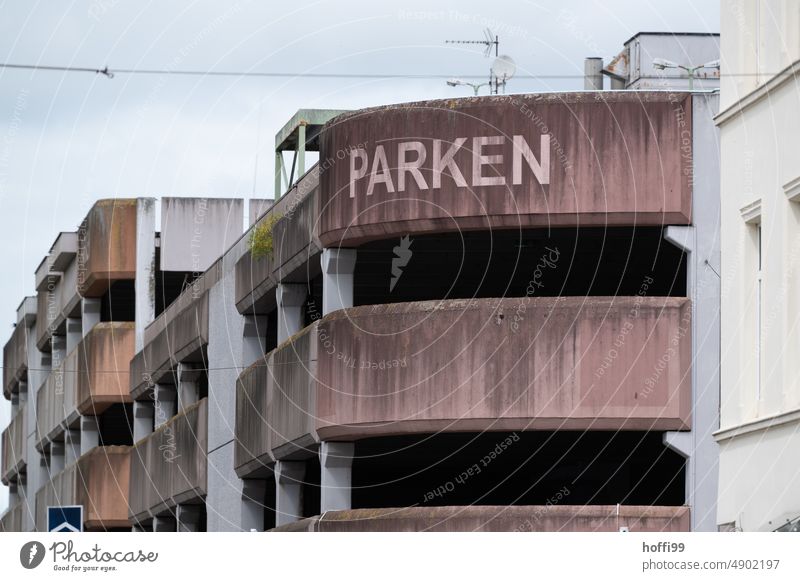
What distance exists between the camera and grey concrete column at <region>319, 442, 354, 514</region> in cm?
3375

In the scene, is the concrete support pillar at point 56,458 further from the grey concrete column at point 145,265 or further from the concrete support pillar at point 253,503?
the concrete support pillar at point 253,503

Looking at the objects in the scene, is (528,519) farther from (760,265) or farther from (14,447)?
(14,447)

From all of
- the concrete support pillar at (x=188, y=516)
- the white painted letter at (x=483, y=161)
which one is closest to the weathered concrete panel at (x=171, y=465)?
the concrete support pillar at (x=188, y=516)

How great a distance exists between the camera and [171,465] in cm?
4741

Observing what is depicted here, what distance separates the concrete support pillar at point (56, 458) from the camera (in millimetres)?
65438

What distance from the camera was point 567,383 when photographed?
31.5 meters

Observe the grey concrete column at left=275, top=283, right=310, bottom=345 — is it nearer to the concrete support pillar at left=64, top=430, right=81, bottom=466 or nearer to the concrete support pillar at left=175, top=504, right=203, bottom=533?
the concrete support pillar at left=175, top=504, right=203, bottom=533

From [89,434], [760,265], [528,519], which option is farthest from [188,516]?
[760,265]
